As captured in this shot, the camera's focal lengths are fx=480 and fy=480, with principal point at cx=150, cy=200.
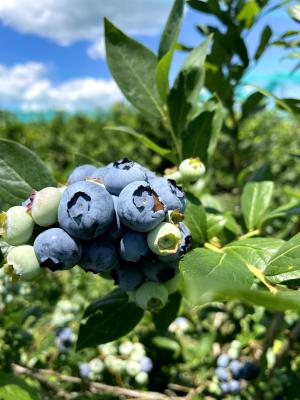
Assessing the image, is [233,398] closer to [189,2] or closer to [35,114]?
[189,2]

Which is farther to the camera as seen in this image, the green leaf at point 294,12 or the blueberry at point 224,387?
the blueberry at point 224,387

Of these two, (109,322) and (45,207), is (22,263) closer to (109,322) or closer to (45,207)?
(45,207)

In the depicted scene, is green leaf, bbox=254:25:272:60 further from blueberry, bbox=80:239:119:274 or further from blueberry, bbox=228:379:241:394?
blueberry, bbox=228:379:241:394

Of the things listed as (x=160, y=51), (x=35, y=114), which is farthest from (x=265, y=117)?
(x=35, y=114)

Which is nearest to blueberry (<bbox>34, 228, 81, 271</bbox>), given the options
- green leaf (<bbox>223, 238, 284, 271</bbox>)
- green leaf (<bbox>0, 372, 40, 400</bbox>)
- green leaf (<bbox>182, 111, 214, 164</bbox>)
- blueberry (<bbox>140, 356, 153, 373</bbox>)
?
green leaf (<bbox>223, 238, 284, 271</bbox>)

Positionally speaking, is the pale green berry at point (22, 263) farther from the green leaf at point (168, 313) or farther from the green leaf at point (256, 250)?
the green leaf at point (168, 313)

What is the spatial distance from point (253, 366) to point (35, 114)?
13.7m

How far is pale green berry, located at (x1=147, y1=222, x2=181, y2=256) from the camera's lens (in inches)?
27.4

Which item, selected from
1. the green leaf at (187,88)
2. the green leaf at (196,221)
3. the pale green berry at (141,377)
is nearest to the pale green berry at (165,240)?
the green leaf at (196,221)

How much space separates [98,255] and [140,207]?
0.36 feet

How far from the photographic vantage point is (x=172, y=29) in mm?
1088

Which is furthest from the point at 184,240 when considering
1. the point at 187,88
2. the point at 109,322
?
the point at 187,88

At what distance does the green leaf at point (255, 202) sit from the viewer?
124 cm

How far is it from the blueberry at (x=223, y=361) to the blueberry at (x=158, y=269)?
115cm
